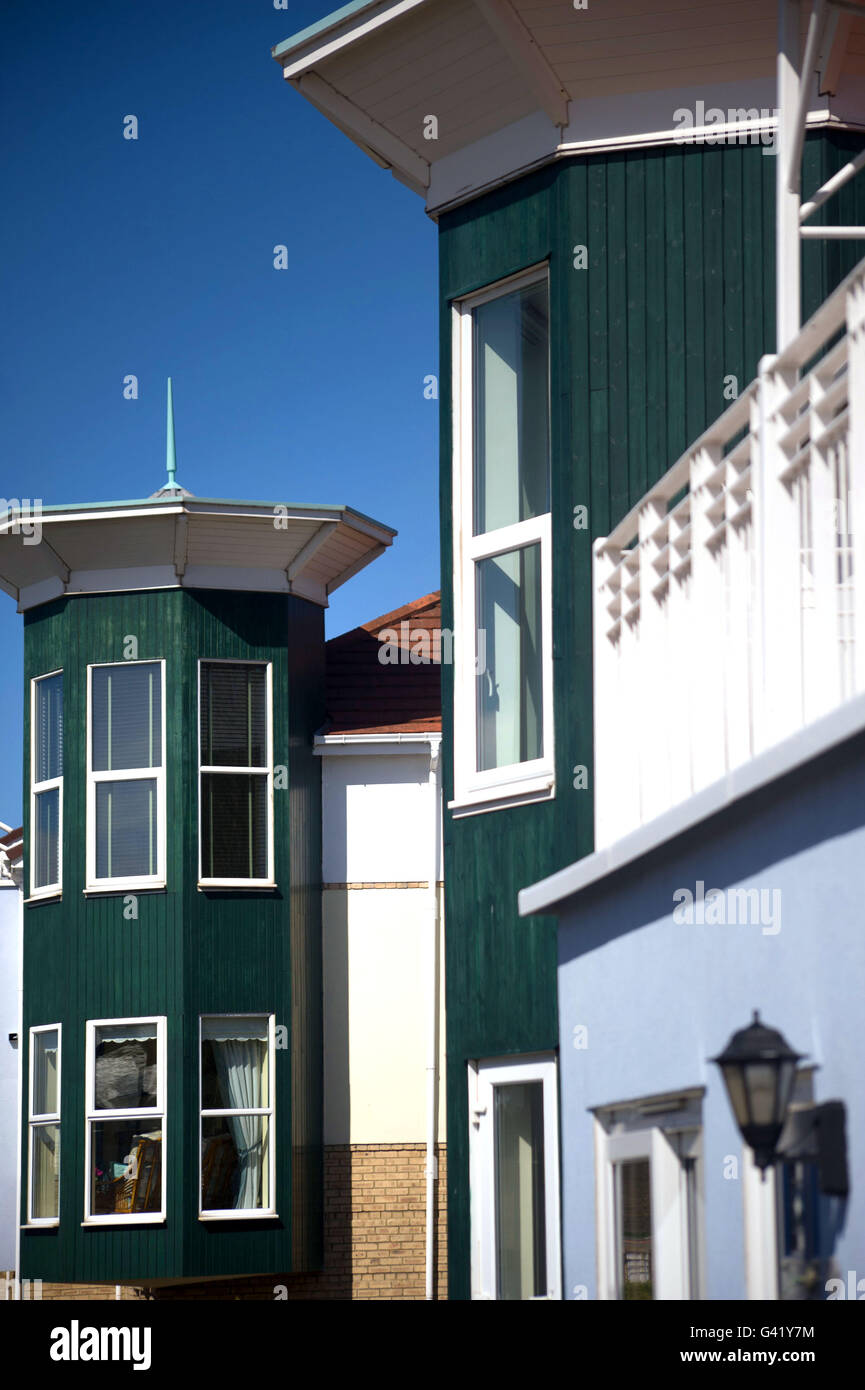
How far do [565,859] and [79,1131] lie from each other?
1044 centimetres

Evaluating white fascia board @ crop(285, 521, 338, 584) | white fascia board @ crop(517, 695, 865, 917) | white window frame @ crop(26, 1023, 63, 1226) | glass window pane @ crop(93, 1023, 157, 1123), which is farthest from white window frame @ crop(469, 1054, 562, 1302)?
white fascia board @ crop(285, 521, 338, 584)

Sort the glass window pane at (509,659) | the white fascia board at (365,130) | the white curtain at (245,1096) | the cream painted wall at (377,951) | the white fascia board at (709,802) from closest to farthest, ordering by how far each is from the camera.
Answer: the white fascia board at (709,802)
the glass window pane at (509,659)
the white fascia board at (365,130)
the white curtain at (245,1096)
the cream painted wall at (377,951)

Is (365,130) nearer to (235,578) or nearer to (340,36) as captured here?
(340,36)

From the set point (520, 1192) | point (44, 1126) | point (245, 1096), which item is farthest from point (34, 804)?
point (520, 1192)

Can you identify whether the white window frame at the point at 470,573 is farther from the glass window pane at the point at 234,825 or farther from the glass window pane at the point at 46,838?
the glass window pane at the point at 46,838

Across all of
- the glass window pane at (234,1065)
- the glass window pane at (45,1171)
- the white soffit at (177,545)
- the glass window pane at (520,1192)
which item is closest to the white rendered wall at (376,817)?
the glass window pane at (234,1065)

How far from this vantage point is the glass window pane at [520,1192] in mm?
8961

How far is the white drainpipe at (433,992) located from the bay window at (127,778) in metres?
2.93

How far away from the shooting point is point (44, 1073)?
61.3 ft

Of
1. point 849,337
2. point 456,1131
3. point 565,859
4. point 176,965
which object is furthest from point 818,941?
point 176,965

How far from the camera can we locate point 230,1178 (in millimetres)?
17719

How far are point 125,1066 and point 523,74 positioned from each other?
38.3ft

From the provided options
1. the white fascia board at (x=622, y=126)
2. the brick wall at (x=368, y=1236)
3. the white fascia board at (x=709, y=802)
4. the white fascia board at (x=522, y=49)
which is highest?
the white fascia board at (x=522, y=49)
